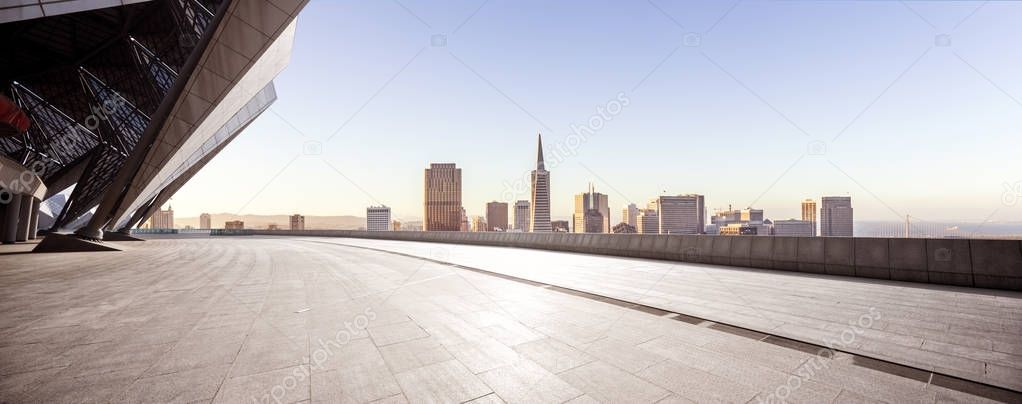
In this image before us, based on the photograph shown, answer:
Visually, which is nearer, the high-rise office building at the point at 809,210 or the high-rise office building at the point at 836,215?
the high-rise office building at the point at 836,215

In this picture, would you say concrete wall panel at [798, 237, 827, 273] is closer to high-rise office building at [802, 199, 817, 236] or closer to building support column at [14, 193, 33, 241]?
building support column at [14, 193, 33, 241]

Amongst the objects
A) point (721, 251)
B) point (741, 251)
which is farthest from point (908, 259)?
point (721, 251)

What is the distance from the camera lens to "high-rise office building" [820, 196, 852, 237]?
494 feet

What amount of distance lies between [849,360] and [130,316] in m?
9.91

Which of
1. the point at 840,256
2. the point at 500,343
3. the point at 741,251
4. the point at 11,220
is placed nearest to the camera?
the point at 500,343

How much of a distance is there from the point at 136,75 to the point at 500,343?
35999mm

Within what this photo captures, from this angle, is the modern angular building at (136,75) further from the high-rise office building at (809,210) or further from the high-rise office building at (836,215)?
the high-rise office building at (809,210)

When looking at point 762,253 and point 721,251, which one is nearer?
point 762,253

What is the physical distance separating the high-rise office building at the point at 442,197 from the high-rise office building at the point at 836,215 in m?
142

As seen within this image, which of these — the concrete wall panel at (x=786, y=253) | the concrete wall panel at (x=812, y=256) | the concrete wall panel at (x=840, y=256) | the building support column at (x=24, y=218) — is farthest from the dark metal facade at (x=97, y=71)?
the concrete wall panel at (x=840, y=256)

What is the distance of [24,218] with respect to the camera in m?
29.3

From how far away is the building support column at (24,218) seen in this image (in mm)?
28758

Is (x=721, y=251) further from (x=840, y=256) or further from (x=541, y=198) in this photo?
(x=541, y=198)

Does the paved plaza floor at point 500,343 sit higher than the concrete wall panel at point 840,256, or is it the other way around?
the concrete wall panel at point 840,256
